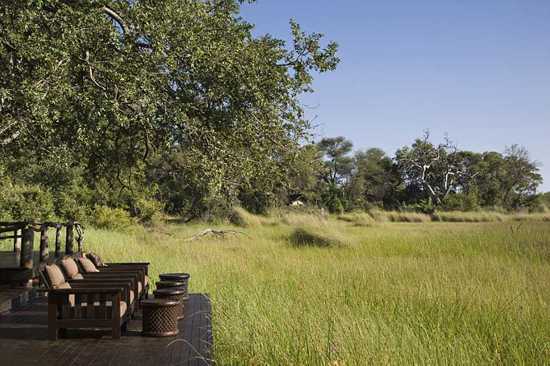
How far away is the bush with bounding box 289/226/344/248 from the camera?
19109 millimetres

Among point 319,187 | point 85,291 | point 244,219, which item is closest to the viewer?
point 85,291

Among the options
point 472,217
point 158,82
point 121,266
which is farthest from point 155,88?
point 472,217

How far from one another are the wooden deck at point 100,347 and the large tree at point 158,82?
148 inches

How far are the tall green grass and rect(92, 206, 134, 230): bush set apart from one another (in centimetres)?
765

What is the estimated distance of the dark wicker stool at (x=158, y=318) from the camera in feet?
20.3

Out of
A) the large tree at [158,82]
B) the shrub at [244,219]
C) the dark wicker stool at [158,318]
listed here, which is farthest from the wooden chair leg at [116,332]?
the shrub at [244,219]

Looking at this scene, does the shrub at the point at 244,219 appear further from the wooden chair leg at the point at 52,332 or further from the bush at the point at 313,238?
the wooden chair leg at the point at 52,332

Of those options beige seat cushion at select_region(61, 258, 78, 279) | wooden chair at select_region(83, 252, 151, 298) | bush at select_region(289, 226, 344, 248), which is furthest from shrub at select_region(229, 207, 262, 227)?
beige seat cushion at select_region(61, 258, 78, 279)

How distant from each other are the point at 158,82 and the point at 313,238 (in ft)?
32.4

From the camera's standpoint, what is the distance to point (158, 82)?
11.2 metres

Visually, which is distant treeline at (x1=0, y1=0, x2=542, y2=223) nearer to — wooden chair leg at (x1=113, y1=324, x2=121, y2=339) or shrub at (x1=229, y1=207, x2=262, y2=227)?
wooden chair leg at (x1=113, y1=324, x2=121, y2=339)

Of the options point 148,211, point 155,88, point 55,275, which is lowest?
point 55,275

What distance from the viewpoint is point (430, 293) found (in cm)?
934

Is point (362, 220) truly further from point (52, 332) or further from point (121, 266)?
point (52, 332)
